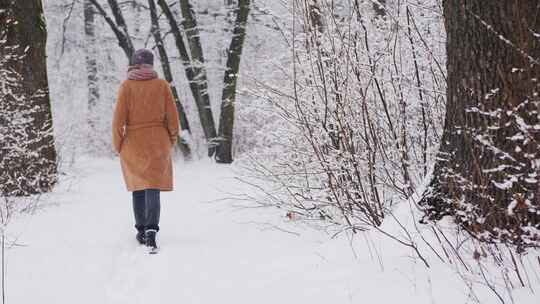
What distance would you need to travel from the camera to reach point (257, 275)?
3939 millimetres

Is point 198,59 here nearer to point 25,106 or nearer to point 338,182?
point 25,106

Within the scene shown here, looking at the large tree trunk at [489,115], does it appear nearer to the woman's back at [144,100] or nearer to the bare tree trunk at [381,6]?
the bare tree trunk at [381,6]

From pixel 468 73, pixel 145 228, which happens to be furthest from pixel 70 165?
pixel 468 73

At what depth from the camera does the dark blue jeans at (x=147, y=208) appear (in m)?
5.36

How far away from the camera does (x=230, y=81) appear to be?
13625mm

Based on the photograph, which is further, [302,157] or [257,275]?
[302,157]

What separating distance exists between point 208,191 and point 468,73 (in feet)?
21.3

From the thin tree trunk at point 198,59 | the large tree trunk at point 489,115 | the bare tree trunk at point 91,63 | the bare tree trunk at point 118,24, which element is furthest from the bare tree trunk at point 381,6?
the bare tree trunk at point 91,63

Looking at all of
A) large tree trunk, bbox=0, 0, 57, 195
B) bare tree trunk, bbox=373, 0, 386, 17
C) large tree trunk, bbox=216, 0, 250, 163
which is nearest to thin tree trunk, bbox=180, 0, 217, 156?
large tree trunk, bbox=216, 0, 250, 163

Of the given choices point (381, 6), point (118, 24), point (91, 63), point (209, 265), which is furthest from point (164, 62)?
point (209, 265)

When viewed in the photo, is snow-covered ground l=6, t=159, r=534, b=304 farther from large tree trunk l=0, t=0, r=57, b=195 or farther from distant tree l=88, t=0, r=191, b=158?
distant tree l=88, t=0, r=191, b=158

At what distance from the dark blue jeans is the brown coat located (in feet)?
0.30

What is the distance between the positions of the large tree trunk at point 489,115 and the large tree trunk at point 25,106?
549 cm

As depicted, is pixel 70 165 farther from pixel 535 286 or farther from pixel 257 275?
pixel 535 286
